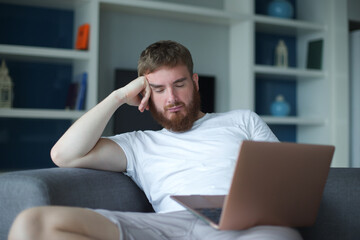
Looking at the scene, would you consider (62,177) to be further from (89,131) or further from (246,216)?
(246,216)

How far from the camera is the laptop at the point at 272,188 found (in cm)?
107

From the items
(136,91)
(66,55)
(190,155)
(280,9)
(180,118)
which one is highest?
(280,9)

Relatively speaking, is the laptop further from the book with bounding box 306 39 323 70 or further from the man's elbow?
the book with bounding box 306 39 323 70

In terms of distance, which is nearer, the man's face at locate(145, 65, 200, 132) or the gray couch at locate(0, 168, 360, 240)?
the gray couch at locate(0, 168, 360, 240)

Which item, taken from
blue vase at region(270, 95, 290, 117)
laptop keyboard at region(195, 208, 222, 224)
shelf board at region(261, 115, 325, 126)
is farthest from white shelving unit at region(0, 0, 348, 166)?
laptop keyboard at region(195, 208, 222, 224)

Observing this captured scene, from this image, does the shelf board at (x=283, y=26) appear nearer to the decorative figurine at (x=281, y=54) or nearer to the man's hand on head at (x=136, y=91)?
the decorative figurine at (x=281, y=54)

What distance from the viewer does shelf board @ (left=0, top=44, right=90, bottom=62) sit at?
3.11 meters

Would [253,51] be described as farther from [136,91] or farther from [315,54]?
[136,91]

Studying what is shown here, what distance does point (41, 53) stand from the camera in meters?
3.21

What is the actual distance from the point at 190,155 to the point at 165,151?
11 cm

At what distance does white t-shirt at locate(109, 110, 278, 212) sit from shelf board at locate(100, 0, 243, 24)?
6.58 ft

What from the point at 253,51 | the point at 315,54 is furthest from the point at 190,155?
the point at 315,54

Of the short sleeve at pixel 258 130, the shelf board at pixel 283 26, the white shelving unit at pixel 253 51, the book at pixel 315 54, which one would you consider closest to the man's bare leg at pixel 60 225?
the short sleeve at pixel 258 130

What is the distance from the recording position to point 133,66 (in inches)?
150
